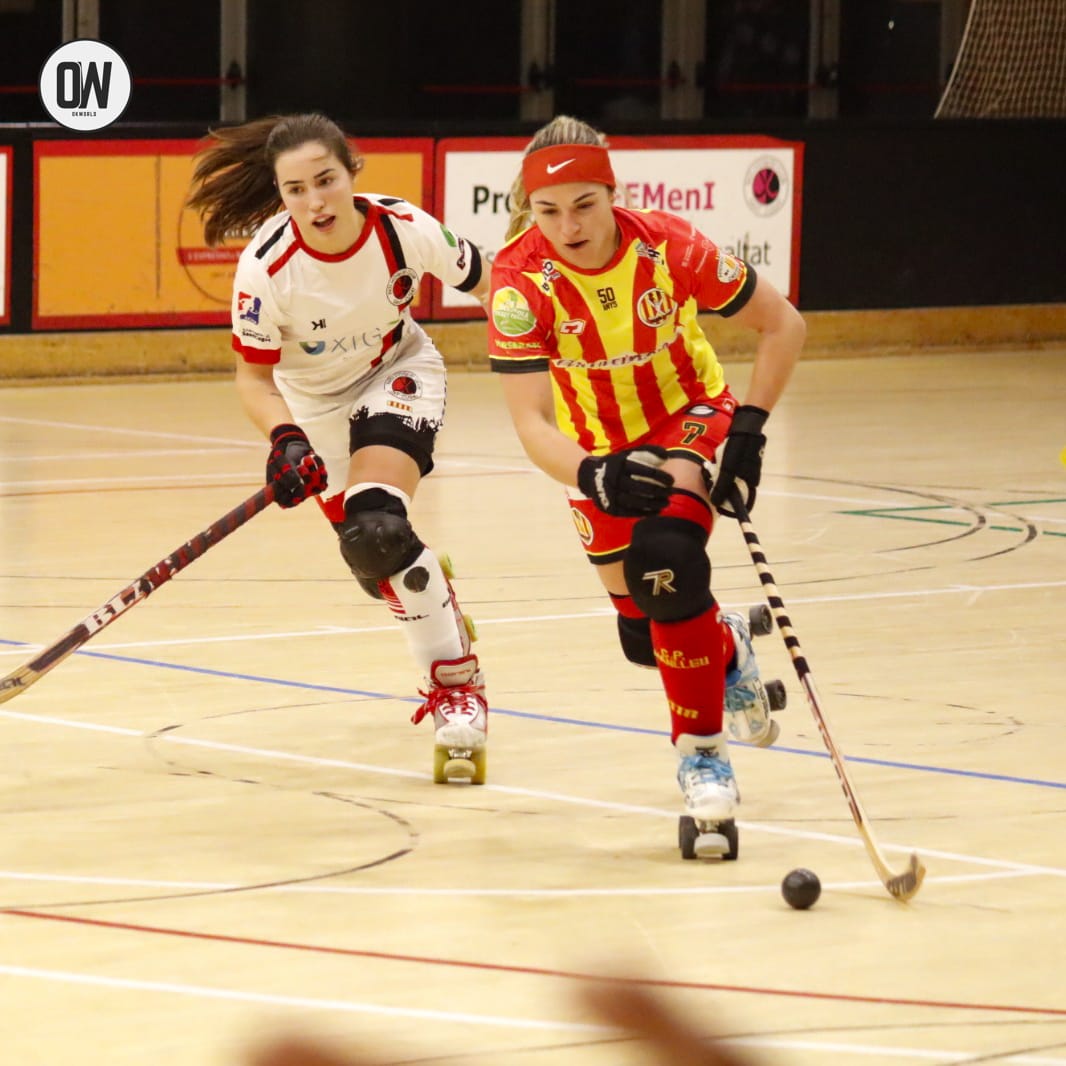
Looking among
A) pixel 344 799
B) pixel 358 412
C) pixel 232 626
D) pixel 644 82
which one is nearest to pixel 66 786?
pixel 344 799

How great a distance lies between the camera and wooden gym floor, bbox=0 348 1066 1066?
3285mm

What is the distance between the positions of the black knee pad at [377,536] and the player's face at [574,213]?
28.5 inches

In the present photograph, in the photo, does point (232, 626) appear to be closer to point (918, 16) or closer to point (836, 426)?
point (836, 426)

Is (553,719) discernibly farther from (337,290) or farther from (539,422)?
(539,422)

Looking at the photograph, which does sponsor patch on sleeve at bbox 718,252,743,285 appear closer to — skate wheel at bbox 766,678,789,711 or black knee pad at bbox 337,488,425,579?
black knee pad at bbox 337,488,425,579

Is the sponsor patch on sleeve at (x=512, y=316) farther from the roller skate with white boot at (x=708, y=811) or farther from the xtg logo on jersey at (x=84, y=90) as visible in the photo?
the xtg logo on jersey at (x=84, y=90)

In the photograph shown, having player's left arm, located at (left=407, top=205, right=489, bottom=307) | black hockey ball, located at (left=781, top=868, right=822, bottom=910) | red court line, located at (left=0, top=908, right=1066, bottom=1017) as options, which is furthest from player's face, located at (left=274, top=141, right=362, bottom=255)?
black hockey ball, located at (left=781, top=868, right=822, bottom=910)

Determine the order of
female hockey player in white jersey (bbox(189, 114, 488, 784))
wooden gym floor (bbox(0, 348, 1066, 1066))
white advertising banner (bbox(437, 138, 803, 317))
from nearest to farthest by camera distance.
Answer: wooden gym floor (bbox(0, 348, 1066, 1066)), female hockey player in white jersey (bbox(189, 114, 488, 784)), white advertising banner (bbox(437, 138, 803, 317))

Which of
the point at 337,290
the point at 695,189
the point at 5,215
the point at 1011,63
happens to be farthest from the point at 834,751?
the point at 1011,63

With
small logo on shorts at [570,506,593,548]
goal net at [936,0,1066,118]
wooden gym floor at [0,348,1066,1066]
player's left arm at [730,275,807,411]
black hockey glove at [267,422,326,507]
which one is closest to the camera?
wooden gym floor at [0,348,1066,1066]

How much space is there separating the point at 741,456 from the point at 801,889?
839mm

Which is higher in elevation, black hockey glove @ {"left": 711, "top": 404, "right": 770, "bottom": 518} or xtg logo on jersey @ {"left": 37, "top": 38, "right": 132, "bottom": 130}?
xtg logo on jersey @ {"left": 37, "top": 38, "right": 132, "bottom": 130}

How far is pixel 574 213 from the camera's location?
437cm

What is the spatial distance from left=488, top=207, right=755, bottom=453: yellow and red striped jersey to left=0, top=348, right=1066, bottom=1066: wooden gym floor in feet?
2.55
